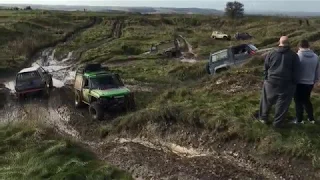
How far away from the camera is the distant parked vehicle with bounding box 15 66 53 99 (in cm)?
2183

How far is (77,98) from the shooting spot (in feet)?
62.0

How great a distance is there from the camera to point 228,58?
23.5 meters

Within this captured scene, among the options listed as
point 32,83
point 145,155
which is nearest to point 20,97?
point 32,83

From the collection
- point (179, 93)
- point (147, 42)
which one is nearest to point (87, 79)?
point (179, 93)

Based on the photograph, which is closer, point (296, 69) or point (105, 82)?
point (296, 69)

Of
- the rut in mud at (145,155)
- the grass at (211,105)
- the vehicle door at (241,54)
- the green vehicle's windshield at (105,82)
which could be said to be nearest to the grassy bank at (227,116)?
the grass at (211,105)

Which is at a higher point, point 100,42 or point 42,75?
point 42,75

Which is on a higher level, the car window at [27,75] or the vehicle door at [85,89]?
the vehicle door at [85,89]

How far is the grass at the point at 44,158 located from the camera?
1004 centimetres

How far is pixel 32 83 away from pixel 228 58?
1128 cm

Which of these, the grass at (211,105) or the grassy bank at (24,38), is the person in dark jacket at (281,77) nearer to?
the grass at (211,105)

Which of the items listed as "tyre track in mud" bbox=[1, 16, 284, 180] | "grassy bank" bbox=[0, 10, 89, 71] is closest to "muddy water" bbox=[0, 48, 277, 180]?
"tyre track in mud" bbox=[1, 16, 284, 180]

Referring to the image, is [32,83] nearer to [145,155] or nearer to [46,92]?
[46,92]

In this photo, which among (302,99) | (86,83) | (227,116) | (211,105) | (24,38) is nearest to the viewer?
(302,99)
